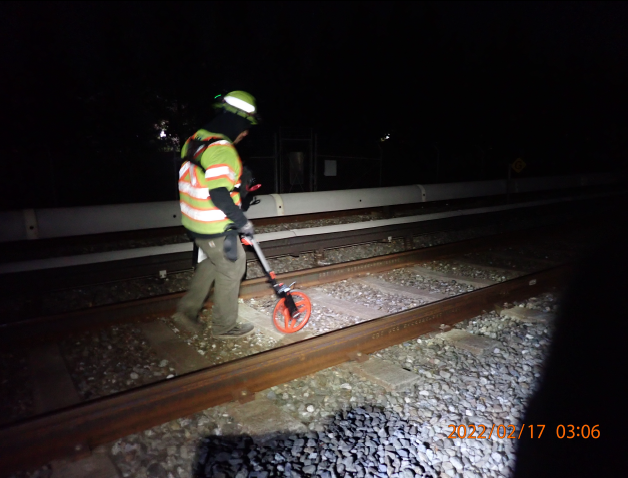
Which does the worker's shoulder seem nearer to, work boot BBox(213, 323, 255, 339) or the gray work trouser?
the gray work trouser

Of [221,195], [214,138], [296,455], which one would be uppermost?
[214,138]

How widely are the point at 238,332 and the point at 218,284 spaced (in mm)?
571

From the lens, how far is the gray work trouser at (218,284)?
4270 millimetres

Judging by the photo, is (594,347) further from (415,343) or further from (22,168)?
(22,168)

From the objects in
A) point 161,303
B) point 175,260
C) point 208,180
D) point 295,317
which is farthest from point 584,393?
point 175,260

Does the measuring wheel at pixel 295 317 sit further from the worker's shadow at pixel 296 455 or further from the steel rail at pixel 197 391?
the worker's shadow at pixel 296 455

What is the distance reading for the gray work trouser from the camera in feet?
14.0

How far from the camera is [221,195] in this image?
3812 mm

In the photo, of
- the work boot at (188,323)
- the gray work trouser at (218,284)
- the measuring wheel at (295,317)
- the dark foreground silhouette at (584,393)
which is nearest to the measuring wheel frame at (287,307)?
the measuring wheel at (295,317)

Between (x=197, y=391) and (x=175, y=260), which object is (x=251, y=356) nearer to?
(x=197, y=391)

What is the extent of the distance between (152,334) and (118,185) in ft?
48.4

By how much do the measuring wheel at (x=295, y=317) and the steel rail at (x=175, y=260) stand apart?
227 centimetres

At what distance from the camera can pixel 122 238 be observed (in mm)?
9531

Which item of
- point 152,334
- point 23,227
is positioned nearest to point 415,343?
point 152,334
